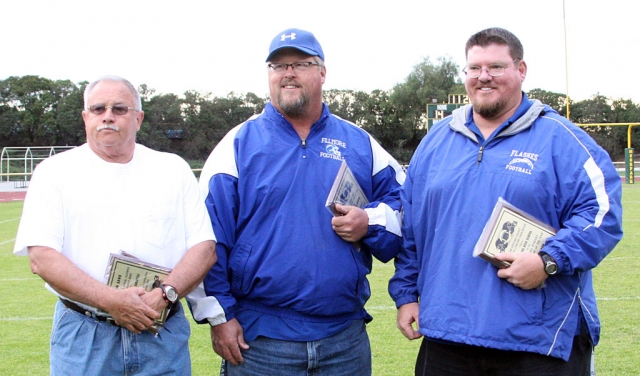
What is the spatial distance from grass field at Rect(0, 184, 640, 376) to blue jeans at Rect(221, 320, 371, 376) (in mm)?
1836

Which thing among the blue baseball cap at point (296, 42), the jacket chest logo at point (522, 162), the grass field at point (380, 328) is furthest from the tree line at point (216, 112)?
the jacket chest logo at point (522, 162)

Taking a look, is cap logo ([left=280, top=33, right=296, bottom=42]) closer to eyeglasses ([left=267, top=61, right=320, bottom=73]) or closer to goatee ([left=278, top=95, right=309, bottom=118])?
eyeglasses ([left=267, top=61, right=320, bottom=73])

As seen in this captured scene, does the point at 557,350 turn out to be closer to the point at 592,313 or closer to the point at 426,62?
the point at 592,313

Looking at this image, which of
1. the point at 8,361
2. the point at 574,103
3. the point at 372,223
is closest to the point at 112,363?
the point at 372,223

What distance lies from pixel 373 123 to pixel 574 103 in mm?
17893

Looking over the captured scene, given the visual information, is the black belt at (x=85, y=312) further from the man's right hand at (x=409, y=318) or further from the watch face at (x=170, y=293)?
the man's right hand at (x=409, y=318)

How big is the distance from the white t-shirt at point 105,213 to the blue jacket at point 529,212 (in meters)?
1.09

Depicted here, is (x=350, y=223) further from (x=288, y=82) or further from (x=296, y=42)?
(x=296, y=42)

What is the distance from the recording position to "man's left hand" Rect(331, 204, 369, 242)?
3023mm

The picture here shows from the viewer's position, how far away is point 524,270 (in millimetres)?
2605

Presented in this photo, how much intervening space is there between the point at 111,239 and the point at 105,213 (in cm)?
12

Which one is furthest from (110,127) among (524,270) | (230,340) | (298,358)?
(524,270)

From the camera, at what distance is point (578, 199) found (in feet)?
8.77

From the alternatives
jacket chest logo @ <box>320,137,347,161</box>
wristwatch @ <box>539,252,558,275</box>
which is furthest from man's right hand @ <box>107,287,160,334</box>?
wristwatch @ <box>539,252,558,275</box>
